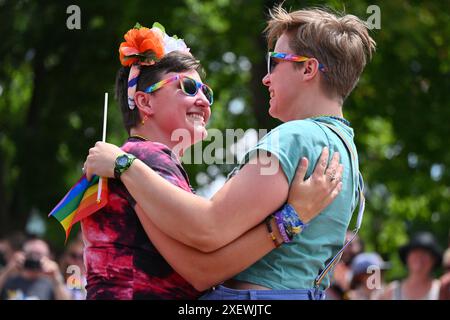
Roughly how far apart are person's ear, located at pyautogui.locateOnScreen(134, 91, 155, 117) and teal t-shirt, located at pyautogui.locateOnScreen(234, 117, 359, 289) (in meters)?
0.68

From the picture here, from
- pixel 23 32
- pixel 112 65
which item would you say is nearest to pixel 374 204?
pixel 112 65

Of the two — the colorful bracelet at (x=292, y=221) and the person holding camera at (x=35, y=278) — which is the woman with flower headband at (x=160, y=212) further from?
the person holding camera at (x=35, y=278)

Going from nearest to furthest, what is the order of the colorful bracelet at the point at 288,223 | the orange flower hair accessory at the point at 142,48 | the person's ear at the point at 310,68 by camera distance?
the colorful bracelet at the point at 288,223, the person's ear at the point at 310,68, the orange flower hair accessory at the point at 142,48

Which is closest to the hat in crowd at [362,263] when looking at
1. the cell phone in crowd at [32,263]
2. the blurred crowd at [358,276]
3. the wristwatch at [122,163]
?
the blurred crowd at [358,276]

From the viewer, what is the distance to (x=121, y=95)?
3990 millimetres

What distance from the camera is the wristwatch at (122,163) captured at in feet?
11.2

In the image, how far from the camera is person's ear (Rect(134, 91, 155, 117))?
3843 millimetres

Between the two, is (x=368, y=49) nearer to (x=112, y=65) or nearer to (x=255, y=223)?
(x=255, y=223)

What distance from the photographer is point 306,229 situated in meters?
3.37

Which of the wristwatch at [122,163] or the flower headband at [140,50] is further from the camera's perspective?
the flower headband at [140,50]

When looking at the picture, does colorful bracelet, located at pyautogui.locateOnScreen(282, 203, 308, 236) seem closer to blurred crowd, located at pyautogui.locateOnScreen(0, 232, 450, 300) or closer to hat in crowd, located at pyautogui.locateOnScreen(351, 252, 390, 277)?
blurred crowd, located at pyautogui.locateOnScreen(0, 232, 450, 300)

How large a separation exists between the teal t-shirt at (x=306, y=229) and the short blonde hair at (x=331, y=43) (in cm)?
23

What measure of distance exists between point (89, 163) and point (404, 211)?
45.5 ft

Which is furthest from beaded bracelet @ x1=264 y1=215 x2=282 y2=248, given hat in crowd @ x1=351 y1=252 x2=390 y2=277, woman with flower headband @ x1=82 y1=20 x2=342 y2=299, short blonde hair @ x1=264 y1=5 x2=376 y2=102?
hat in crowd @ x1=351 y1=252 x2=390 y2=277
